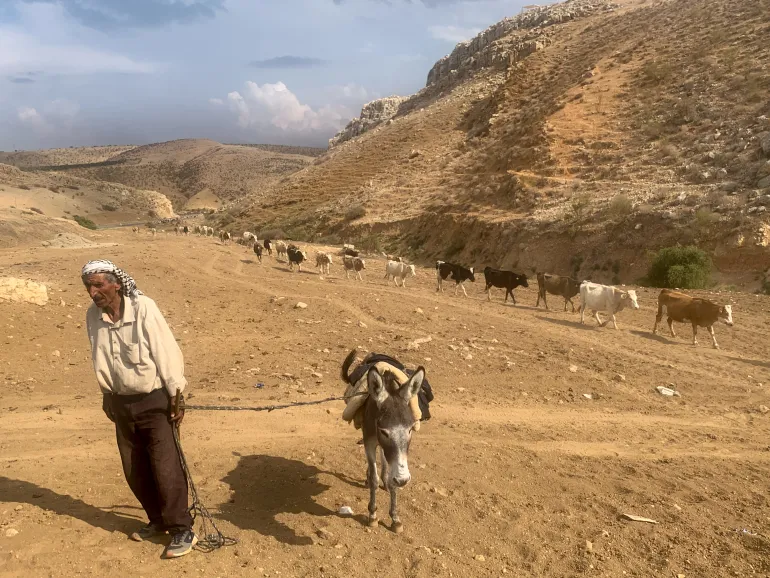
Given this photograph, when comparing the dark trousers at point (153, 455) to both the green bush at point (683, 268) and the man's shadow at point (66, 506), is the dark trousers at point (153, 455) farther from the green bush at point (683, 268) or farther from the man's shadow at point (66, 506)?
the green bush at point (683, 268)

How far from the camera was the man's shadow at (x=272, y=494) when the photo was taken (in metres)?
4.84

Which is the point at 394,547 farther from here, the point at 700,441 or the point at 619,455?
the point at 700,441

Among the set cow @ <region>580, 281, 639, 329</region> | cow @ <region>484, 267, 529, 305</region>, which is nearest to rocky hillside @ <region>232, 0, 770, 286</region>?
cow @ <region>484, 267, 529, 305</region>

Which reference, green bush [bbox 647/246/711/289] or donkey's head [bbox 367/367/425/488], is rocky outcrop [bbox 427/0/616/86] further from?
donkey's head [bbox 367/367/425/488]

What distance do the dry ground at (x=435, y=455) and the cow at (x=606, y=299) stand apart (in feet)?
4.65

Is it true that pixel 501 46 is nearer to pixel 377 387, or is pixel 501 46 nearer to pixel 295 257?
pixel 295 257

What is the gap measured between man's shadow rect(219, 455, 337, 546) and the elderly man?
0.67 metres

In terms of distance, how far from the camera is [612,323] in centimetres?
1527

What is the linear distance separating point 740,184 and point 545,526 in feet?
83.9

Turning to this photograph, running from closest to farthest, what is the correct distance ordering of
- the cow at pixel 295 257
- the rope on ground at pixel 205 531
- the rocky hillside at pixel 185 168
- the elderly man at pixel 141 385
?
the elderly man at pixel 141 385
the rope on ground at pixel 205 531
the cow at pixel 295 257
the rocky hillside at pixel 185 168

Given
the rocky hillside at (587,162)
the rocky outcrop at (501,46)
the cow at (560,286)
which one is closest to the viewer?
the cow at (560,286)

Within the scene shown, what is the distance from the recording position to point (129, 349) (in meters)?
4.09

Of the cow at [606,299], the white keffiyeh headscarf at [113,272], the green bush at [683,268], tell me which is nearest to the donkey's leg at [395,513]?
the white keffiyeh headscarf at [113,272]

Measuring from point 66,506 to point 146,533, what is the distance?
1.15 m
